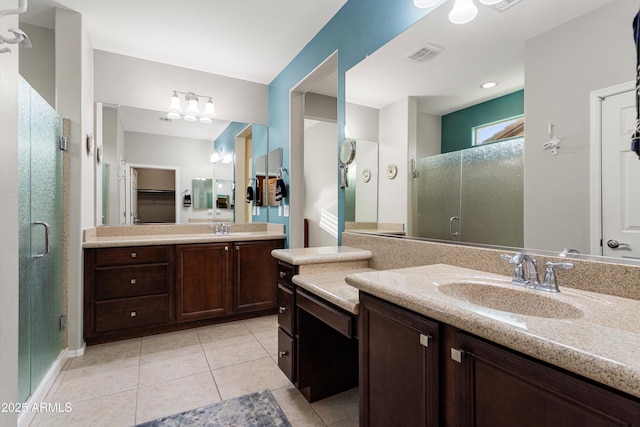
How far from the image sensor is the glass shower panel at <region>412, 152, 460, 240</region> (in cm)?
156

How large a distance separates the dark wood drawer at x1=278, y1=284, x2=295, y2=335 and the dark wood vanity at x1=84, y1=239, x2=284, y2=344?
1286 millimetres

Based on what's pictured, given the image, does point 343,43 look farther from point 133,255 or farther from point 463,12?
point 133,255

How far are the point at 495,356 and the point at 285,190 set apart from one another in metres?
2.87

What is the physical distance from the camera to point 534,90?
3.97 feet

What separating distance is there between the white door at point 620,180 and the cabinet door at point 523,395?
2.17 feet

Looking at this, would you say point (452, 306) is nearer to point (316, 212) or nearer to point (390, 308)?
point (390, 308)

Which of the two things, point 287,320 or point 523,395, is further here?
point 287,320

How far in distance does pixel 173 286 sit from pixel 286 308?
1.50 metres

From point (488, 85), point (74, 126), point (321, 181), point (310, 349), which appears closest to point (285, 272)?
point (310, 349)

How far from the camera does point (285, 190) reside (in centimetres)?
342

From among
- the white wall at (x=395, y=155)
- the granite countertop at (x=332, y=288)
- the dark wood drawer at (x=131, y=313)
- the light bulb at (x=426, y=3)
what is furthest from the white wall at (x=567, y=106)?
the dark wood drawer at (x=131, y=313)

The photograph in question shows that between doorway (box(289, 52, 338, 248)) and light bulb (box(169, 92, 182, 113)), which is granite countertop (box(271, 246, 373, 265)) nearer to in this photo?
doorway (box(289, 52, 338, 248))

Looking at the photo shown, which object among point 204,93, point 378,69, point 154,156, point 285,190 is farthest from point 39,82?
point 378,69

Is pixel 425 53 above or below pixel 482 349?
above
